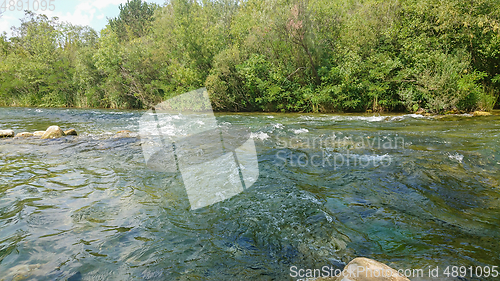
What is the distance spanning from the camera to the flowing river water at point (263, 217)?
229cm

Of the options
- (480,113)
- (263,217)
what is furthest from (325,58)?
(263,217)

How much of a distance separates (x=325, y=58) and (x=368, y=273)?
14.3 meters

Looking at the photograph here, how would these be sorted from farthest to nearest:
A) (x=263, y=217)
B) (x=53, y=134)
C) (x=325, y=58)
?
(x=325, y=58) → (x=53, y=134) → (x=263, y=217)

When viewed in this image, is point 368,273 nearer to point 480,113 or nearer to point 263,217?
point 263,217

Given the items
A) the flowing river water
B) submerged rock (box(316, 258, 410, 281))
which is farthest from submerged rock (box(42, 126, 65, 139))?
submerged rock (box(316, 258, 410, 281))

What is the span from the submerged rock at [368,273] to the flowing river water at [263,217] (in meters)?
0.38

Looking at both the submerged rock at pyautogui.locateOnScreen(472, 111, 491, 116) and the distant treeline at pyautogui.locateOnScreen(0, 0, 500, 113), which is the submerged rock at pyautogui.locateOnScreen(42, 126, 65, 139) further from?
the submerged rock at pyautogui.locateOnScreen(472, 111, 491, 116)

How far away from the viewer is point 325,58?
14531 mm

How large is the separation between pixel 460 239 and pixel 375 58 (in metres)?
11.9

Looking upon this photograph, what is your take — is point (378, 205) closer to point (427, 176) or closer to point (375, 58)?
point (427, 176)

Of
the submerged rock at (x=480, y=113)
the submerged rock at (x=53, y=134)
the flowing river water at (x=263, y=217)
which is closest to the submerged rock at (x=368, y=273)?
the flowing river water at (x=263, y=217)

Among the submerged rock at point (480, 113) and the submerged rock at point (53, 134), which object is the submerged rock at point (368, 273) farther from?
the submerged rock at point (480, 113)

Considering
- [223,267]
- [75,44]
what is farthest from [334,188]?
[75,44]

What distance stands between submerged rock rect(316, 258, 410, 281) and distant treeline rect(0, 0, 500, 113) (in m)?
11.1
